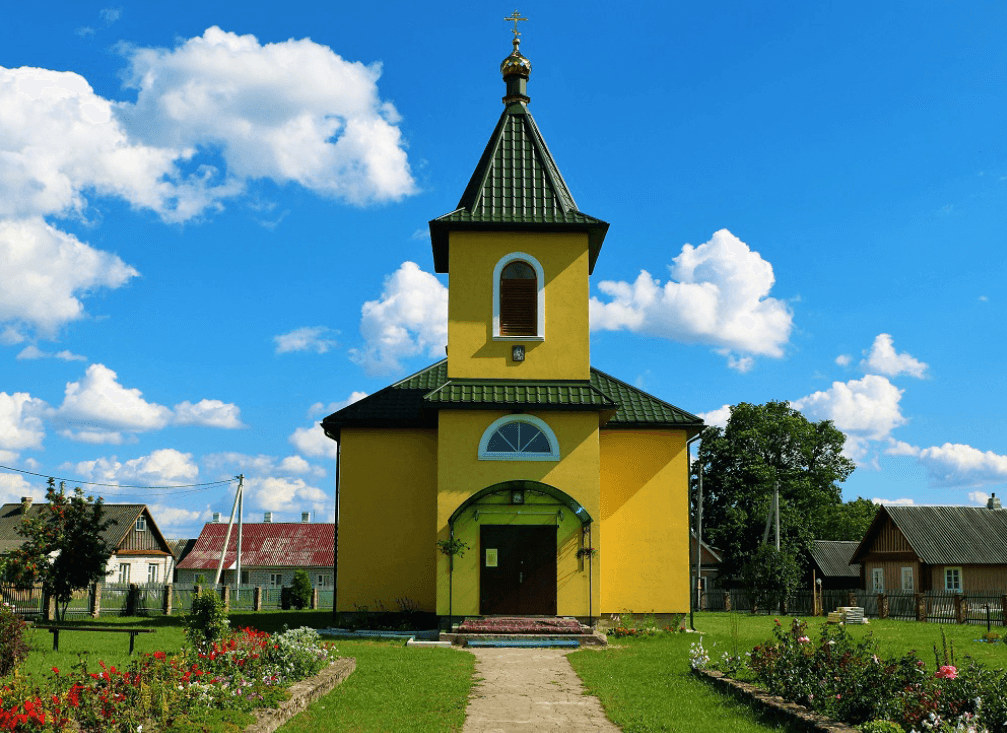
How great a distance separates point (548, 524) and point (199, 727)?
1186 centimetres

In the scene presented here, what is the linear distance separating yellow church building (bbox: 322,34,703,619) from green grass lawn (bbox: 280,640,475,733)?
3866mm

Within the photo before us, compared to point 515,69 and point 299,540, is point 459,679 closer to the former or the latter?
point 515,69

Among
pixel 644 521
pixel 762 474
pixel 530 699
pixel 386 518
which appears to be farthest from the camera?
pixel 762 474

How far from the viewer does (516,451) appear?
19.2 m

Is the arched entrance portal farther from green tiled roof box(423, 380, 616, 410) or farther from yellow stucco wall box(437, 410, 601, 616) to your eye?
green tiled roof box(423, 380, 616, 410)

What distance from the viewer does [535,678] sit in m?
12.9

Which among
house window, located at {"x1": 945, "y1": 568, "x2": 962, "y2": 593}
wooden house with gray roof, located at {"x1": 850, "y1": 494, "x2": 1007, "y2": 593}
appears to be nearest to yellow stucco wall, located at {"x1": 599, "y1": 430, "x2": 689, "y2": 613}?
wooden house with gray roof, located at {"x1": 850, "y1": 494, "x2": 1007, "y2": 593}

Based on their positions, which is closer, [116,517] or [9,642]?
[9,642]

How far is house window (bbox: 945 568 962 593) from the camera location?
36.4 metres

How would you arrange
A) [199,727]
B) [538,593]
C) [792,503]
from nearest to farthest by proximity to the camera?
1. [199,727]
2. [538,593]
3. [792,503]

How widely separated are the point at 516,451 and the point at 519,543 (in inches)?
75.7

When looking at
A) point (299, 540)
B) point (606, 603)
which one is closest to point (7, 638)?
point (606, 603)

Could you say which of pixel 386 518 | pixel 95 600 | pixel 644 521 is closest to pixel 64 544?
pixel 95 600

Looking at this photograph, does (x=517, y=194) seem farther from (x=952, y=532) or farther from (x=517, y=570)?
(x=952, y=532)
